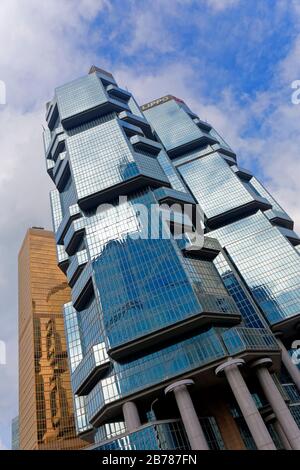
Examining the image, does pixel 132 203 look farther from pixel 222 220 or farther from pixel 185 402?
pixel 185 402

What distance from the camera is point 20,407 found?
12200 cm

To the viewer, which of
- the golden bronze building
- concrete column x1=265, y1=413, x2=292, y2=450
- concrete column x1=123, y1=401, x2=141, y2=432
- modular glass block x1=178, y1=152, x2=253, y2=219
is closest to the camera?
concrete column x1=123, y1=401, x2=141, y2=432

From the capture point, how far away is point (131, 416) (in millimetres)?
59188

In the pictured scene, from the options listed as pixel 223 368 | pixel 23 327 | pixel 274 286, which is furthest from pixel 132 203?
pixel 23 327

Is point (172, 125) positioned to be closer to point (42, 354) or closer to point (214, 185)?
point (214, 185)

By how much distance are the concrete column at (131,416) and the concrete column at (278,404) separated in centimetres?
2071

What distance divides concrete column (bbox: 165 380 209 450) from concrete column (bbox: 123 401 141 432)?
6121mm

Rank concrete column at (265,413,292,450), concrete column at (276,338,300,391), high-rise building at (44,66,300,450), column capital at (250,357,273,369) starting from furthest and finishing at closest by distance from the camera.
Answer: concrete column at (276,338,300,391), column capital at (250,357,273,369), concrete column at (265,413,292,450), high-rise building at (44,66,300,450)

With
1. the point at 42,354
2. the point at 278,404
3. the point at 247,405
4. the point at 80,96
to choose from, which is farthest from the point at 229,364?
the point at 80,96

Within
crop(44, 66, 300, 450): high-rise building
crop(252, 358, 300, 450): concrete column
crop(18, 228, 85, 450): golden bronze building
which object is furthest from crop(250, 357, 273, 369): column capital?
crop(18, 228, 85, 450): golden bronze building

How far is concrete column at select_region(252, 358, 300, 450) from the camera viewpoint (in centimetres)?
5245

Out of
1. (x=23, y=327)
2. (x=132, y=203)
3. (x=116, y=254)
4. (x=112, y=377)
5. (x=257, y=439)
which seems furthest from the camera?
(x=23, y=327)

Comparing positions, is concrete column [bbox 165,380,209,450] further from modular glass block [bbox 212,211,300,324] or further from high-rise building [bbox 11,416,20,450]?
high-rise building [bbox 11,416,20,450]

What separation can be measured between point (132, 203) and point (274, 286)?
41131 mm
